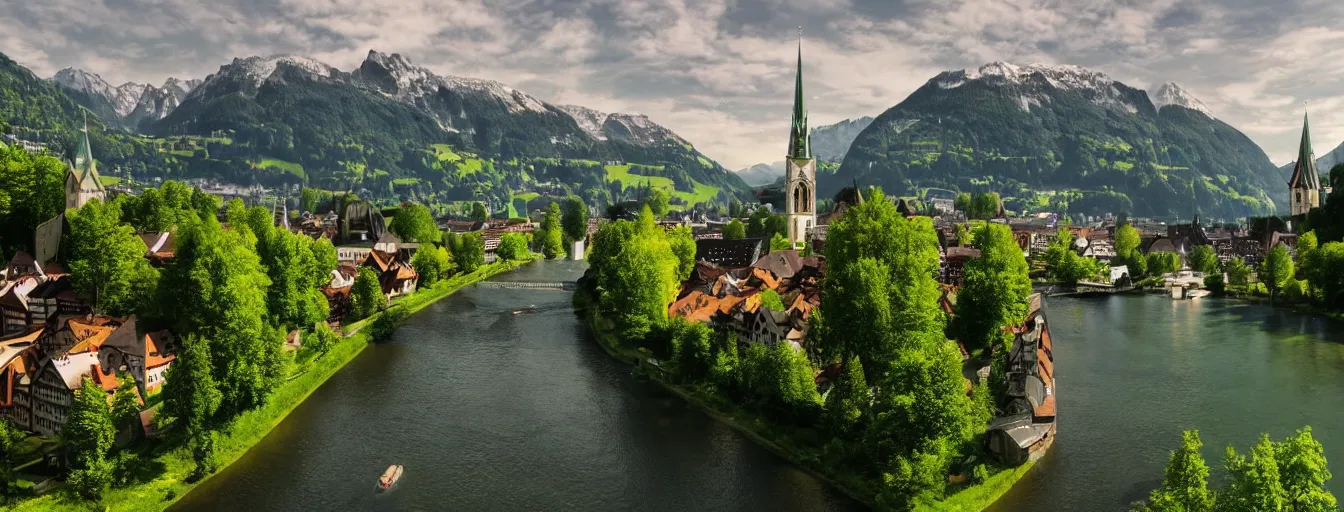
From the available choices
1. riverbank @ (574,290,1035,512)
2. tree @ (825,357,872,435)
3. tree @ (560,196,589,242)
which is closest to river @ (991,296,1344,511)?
riverbank @ (574,290,1035,512)

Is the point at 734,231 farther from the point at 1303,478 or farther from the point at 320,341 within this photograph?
the point at 1303,478

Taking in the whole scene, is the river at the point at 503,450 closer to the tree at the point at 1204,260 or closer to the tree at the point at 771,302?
the tree at the point at 771,302

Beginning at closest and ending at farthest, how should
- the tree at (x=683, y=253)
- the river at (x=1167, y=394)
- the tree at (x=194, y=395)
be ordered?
1. the river at (x=1167, y=394)
2. the tree at (x=194, y=395)
3. the tree at (x=683, y=253)

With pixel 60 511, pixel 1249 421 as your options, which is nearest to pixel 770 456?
pixel 1249 421

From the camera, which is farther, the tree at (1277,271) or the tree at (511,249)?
the tree at (511,249)

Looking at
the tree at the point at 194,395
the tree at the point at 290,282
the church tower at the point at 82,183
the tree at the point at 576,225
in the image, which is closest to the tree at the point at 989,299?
the tree at the point at 194,395

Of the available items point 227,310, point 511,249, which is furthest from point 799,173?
point 227,310

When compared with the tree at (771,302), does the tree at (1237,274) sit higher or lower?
lower
